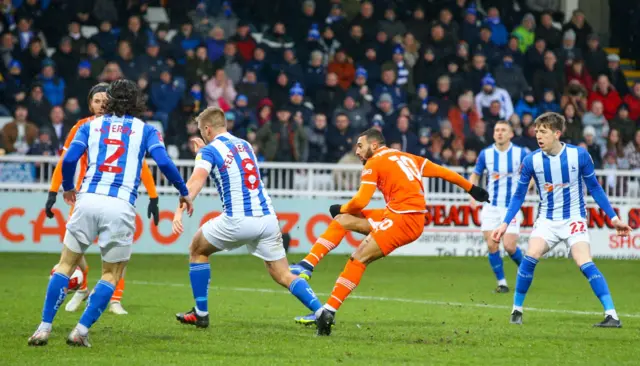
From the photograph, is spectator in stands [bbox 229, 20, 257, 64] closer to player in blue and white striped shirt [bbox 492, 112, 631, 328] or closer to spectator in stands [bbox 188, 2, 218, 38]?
spectator in stands [bbox 188, 2, 218, 38]

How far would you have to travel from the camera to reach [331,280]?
52.8 ft

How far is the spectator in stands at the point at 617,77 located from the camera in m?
25.1

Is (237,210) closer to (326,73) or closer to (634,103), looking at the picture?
(326,73)

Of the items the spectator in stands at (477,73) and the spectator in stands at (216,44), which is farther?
the spectator in stands at (477,73)

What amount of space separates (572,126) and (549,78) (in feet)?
5.23

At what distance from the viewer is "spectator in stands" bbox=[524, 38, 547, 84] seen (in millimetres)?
24516

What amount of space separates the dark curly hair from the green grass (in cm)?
179

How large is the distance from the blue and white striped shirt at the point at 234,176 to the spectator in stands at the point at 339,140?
1127cm

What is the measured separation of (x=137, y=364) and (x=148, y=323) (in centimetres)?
261

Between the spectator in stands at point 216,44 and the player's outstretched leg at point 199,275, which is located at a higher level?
the spectator in stands at point 216,44

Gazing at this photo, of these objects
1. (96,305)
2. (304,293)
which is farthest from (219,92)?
(96,305)

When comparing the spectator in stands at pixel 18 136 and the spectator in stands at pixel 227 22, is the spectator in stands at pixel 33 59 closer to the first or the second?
the spectator in stands at pixel 18 136

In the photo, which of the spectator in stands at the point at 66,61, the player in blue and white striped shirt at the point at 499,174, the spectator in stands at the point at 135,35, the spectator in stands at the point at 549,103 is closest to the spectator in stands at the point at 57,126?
the spectator in stands at the point at 66,61

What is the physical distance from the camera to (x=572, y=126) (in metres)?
23.1
